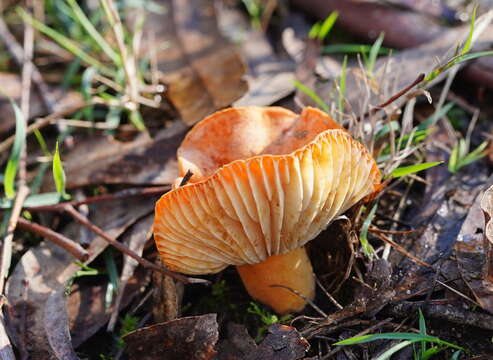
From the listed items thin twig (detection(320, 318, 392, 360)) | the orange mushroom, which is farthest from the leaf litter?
the orange mushroom

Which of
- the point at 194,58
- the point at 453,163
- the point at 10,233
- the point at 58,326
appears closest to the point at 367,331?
the point at 453,163

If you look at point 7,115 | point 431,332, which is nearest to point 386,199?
point 431,332

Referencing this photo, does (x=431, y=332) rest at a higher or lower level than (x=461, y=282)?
lower

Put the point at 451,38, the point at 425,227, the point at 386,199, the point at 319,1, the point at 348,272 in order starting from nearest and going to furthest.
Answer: the point at 348,272, the point at 425,227, the point at 386,199, the point at 451,38, the point at 319,1

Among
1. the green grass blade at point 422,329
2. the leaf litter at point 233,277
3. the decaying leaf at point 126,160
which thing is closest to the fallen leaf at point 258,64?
the leaf litter at point 233,277

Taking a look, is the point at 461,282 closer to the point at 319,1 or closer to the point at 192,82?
the point at 192,82

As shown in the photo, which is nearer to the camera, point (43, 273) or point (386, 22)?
point (43, 273)

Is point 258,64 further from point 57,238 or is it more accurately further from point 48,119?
point 57,238

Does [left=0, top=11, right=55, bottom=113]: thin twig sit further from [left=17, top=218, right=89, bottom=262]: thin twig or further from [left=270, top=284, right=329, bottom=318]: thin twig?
[left=270, top=284, right=329, bottom=318]: thin twig
